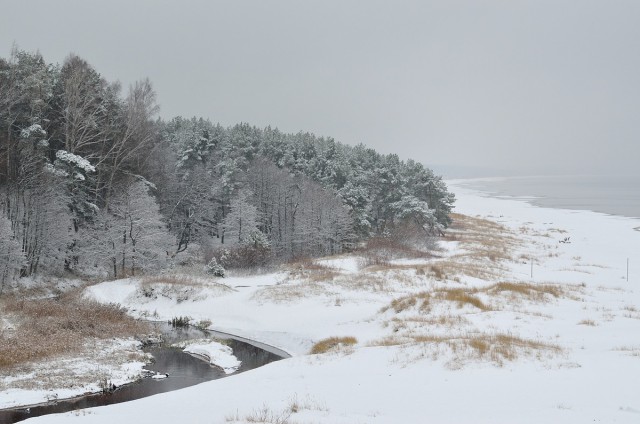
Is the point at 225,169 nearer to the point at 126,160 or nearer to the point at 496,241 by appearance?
the point at 126,160

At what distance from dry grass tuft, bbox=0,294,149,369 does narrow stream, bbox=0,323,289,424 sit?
235cm

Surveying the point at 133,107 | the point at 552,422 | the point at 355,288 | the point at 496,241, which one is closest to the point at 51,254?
the point at 133,107

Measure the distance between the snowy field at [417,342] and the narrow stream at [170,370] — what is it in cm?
109

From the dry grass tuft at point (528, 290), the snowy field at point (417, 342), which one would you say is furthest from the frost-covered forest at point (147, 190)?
the dry grass tuft at point (528, 290)

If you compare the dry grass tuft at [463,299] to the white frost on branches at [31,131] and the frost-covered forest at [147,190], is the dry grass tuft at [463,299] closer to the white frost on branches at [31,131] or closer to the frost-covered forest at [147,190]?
the frost-covered forest at [147,190]

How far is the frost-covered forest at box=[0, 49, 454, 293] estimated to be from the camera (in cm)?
3648

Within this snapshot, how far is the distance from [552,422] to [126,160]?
139ft

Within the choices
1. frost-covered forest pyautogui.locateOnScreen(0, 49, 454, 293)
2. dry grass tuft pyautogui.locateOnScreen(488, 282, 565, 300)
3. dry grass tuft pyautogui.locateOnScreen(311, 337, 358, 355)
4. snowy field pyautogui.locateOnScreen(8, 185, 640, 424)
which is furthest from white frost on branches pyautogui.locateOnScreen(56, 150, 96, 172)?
dry grass tuft pyautogui.locateOnScreen(488, 282, 565, 300)

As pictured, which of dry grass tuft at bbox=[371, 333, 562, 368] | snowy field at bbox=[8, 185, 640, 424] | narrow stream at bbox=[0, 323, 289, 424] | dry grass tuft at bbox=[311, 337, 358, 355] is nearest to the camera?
snowy field at bbox=[8, 185, 640, 424]

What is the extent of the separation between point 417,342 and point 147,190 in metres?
33.3

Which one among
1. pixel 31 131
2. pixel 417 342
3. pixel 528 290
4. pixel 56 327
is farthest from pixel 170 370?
pixel 31 131

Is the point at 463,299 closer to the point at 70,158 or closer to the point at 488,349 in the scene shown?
the point at 488,349

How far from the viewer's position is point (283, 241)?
64.2 meters

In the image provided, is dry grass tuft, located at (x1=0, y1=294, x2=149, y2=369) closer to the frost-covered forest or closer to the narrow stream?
the narrow stream
